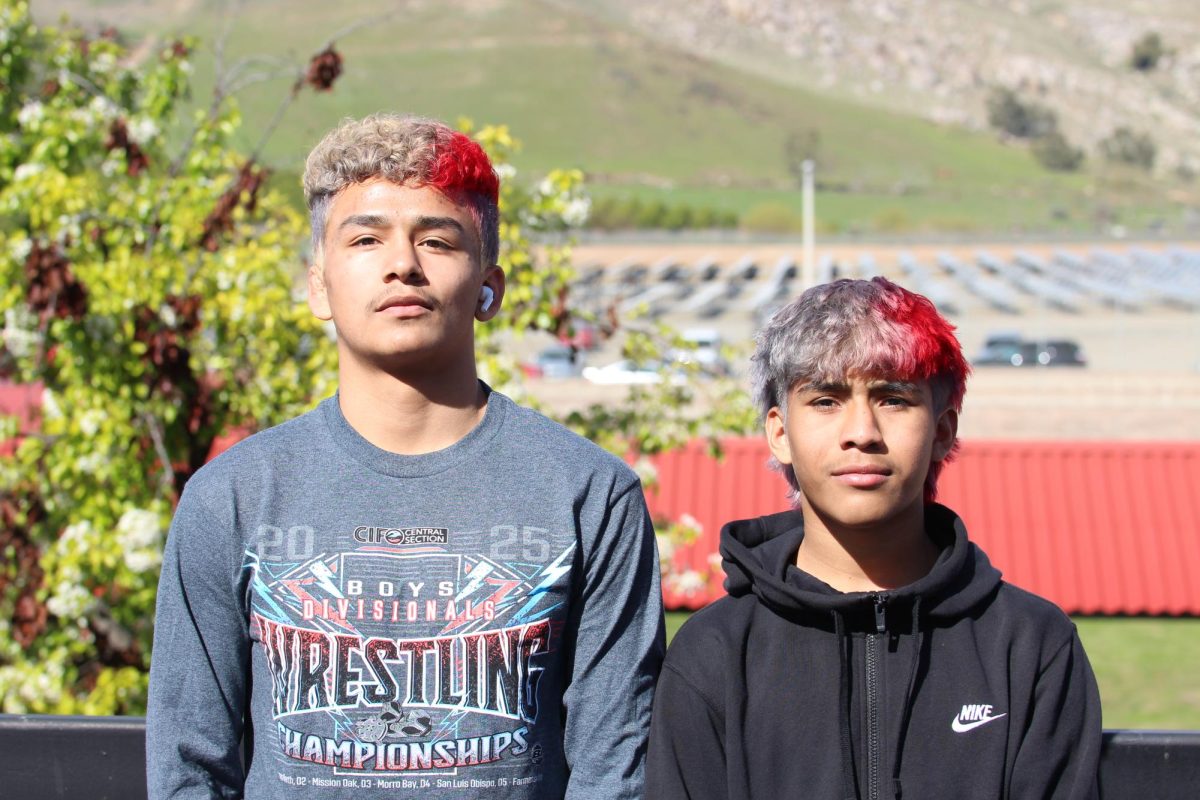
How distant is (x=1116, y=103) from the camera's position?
163m

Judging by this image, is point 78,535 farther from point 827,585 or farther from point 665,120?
point 665,120

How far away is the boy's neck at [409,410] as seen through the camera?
210 cm

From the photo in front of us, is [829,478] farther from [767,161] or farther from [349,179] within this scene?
[767,161]

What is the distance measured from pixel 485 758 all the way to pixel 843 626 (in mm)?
575

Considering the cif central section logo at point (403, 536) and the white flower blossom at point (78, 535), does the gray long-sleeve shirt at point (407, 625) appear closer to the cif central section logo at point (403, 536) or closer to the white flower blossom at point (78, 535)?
the cif central section logo at point (403, 536)

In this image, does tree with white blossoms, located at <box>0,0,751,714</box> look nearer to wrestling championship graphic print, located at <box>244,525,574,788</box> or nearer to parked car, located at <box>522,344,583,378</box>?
wrestling championship graphic print, located at <box>244,525,574,788</box>

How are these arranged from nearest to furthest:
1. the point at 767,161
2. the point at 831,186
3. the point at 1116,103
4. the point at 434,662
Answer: the point at 434,662, the point at 831,186, the point at 767,161, the point at 1116,103

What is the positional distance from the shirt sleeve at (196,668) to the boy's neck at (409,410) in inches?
10.7

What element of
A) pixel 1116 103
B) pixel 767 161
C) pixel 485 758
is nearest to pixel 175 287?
pixel 485 758

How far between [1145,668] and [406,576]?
40.8 feet

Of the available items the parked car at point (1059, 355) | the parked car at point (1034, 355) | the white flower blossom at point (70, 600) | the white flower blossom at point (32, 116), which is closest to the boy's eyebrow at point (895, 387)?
the white flower blossom at point (70, 600)

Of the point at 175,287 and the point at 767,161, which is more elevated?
the point at 767,161

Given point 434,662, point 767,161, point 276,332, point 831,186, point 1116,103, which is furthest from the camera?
point 1116,103

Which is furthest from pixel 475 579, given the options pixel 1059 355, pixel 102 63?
pixel 1059 355
